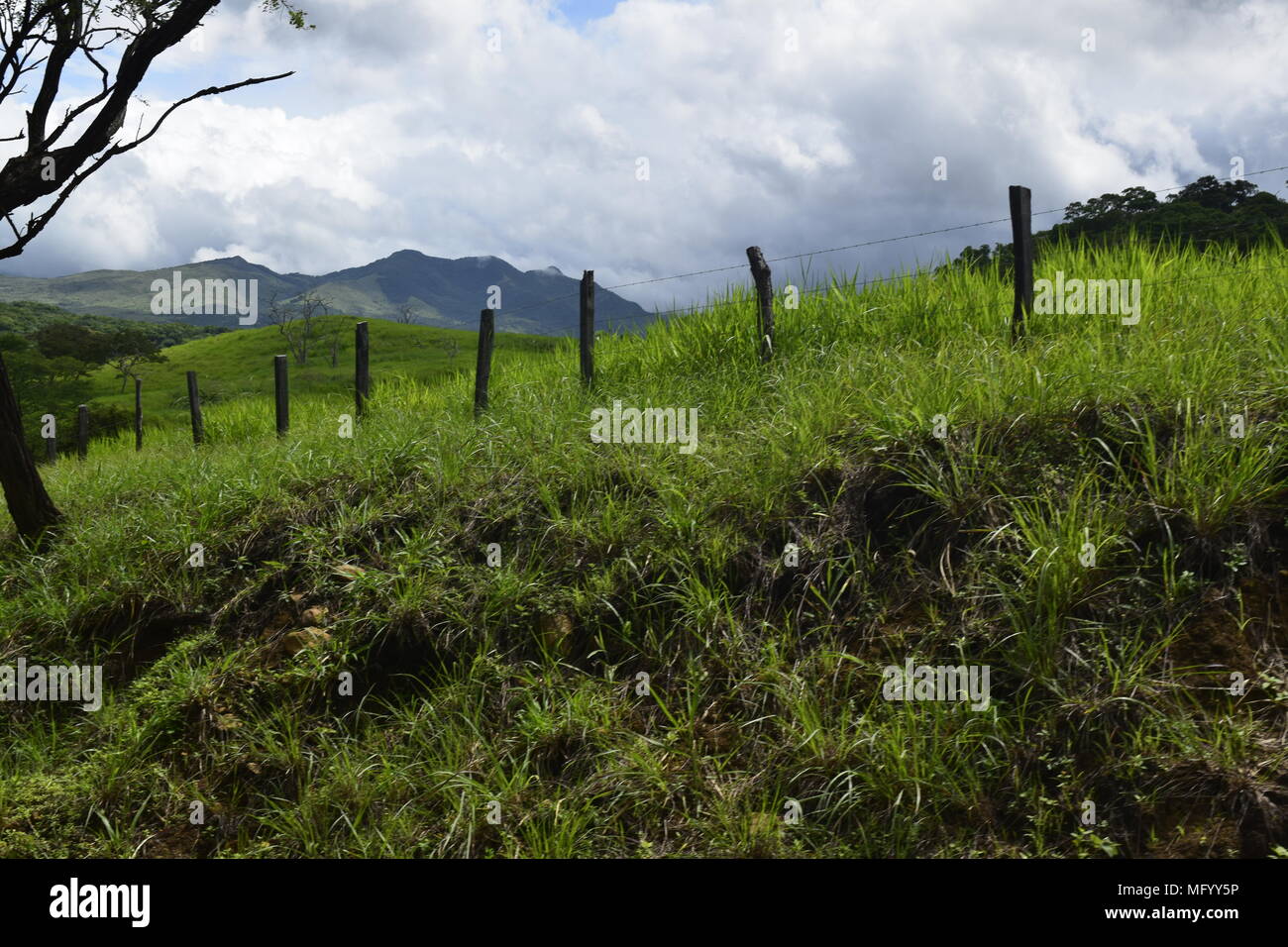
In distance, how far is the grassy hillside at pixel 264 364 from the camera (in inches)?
2040

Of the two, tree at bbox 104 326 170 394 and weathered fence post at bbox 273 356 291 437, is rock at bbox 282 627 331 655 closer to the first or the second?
weathered fence post at bbox 273 356 291 437

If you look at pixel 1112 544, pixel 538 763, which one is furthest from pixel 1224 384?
pixel 538 763

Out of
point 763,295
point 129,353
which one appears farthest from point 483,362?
point 129,353

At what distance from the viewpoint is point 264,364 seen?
206 feet

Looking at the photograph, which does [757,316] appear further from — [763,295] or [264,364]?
[264,364]

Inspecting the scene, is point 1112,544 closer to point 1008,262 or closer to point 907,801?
point 907,801

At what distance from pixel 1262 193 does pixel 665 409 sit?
43.9 feet

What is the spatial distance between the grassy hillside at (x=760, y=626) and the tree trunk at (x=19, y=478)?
206 centimetres

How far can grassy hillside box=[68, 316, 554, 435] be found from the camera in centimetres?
5181

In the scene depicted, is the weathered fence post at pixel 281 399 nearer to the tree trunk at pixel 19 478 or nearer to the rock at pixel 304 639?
A: the tree trunk at pixel 19 478

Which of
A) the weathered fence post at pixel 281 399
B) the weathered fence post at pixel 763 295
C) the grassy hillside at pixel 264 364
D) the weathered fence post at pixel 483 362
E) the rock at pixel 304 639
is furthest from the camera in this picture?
the grassy hillside at pixel 264 364

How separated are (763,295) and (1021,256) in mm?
2334

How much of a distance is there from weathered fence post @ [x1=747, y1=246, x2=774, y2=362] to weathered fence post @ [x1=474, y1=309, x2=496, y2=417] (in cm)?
310

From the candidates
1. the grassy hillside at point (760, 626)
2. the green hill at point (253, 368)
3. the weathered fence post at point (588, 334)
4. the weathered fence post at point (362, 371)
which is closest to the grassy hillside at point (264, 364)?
the green hill at point (253, 368)
